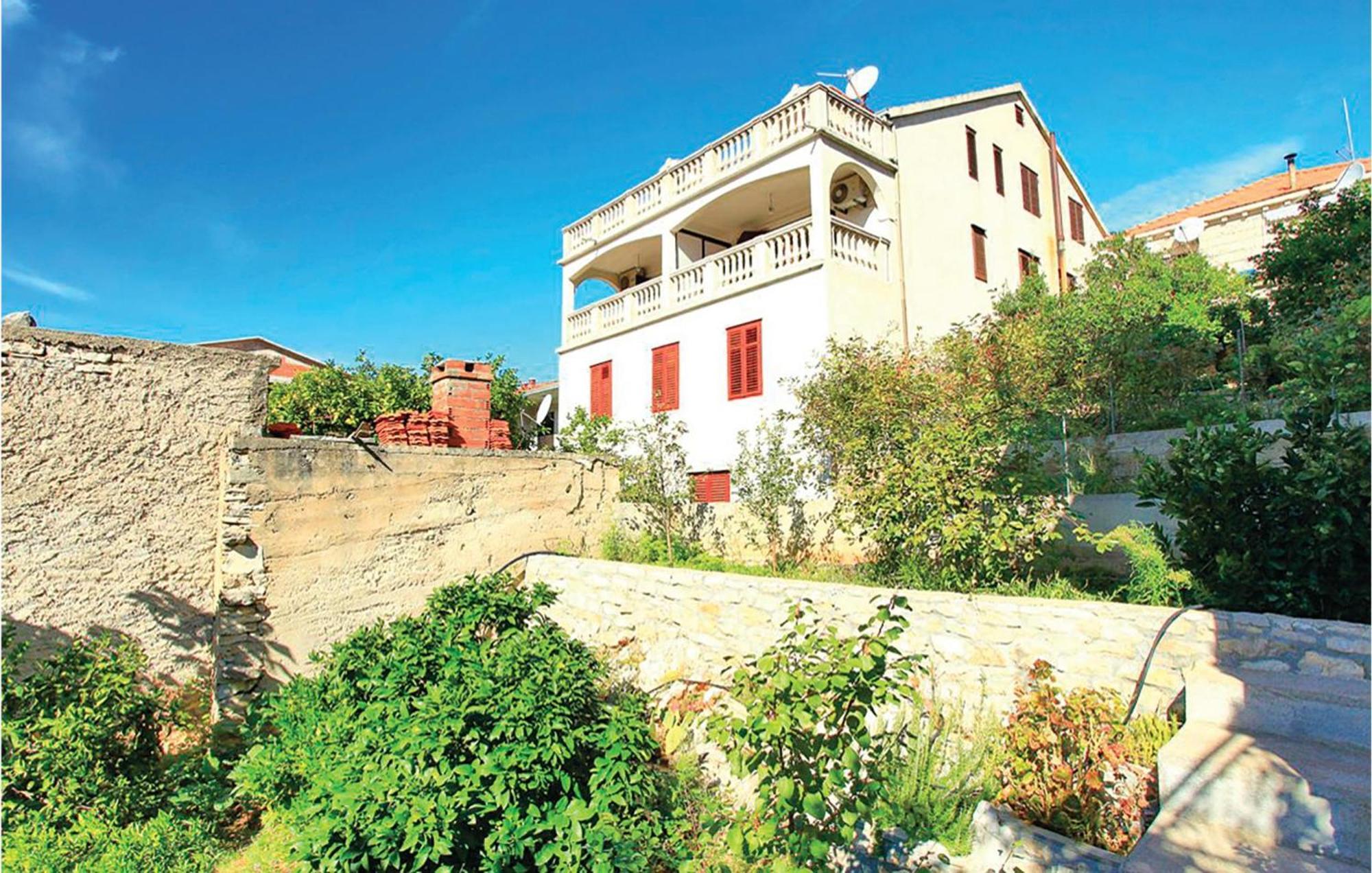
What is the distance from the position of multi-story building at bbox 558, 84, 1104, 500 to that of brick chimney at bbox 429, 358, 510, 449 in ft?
18.6

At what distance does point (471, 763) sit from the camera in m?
4.52

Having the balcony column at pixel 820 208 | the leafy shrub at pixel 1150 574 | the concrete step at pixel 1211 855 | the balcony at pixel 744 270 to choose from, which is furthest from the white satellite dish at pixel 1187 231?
the concrete step at pixel 1211 855

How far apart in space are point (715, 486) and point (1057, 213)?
14.5 metres

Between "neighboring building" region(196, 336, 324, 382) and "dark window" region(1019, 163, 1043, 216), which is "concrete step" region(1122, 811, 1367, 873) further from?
"neighboring building" region(196, 336, 324, 382)

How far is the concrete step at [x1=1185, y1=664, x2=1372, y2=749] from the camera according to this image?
3.76 metres

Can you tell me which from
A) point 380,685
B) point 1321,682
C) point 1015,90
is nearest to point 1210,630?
point 1321,682

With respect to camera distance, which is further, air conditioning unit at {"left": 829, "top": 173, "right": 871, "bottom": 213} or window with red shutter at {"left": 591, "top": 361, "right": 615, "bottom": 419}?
window with red shutter at {"left": 591, "top": 361, "right": 615, "bottom": 419}

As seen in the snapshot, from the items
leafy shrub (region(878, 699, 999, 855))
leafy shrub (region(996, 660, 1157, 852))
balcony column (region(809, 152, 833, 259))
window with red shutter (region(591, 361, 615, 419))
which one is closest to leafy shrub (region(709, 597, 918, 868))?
leafy shrub (region(878, 699, 999, 855))

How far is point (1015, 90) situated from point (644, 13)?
1237 cm

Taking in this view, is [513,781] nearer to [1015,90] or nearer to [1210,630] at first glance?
[1210,630]

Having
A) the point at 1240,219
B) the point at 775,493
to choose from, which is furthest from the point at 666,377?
the point at 1240,219

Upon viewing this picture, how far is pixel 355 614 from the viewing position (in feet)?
27.8

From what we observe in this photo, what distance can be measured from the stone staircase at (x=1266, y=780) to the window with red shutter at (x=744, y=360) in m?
10.5

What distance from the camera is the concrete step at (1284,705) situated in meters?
3.76
